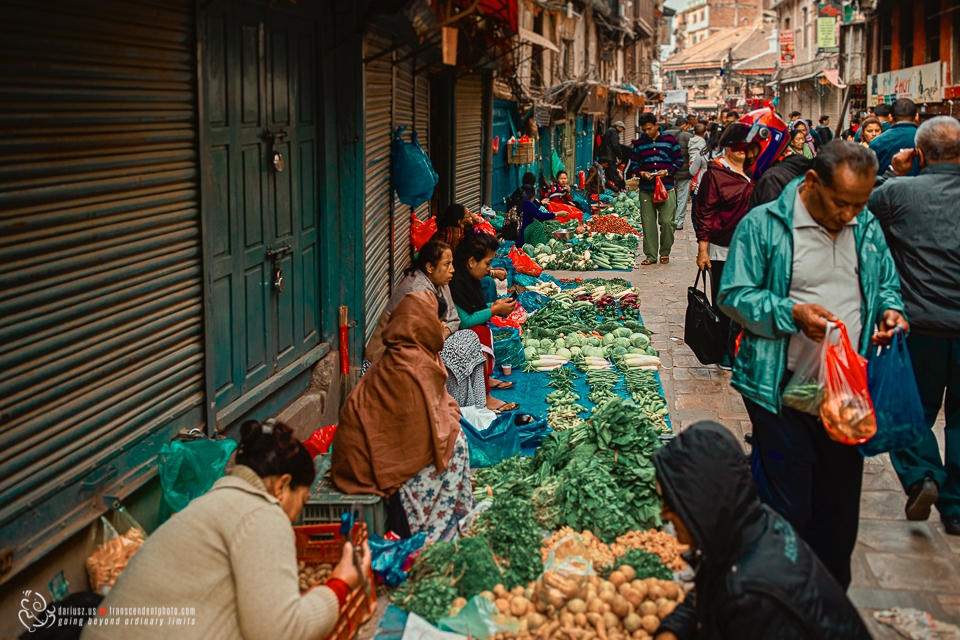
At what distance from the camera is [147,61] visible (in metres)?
4.26

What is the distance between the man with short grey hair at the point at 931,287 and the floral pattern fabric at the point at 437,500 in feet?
7.89

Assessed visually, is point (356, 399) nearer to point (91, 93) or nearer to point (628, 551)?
point (628, 551)

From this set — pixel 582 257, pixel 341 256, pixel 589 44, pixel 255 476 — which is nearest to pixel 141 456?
pixel 255 476

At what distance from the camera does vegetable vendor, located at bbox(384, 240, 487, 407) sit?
627 cm

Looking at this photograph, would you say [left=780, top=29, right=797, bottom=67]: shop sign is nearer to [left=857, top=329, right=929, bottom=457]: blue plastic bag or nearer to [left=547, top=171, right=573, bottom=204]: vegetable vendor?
[left=547, top=171, right=573, bottom=204]: vegetable vendor

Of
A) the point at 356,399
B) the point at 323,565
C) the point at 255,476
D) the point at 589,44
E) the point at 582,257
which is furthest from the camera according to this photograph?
the point at 589,44

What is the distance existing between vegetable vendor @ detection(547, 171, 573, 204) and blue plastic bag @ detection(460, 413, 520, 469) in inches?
518

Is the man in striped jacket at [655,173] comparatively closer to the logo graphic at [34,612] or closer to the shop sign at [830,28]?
the logo graphic at [34,612]

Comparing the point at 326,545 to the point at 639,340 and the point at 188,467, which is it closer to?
the point at 188,467

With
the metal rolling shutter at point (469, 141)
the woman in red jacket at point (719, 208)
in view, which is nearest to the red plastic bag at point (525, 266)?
the metal rolling shutter at point (469, 141)

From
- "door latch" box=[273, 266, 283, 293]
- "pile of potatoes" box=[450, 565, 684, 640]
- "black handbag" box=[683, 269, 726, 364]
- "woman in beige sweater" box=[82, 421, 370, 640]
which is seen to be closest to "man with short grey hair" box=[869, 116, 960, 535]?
"pile of potatoes" box=[450, 565, 684, 640]

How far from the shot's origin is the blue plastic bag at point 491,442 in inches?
224

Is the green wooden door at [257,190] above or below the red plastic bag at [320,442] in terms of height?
above

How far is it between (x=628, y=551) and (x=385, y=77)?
544cm
